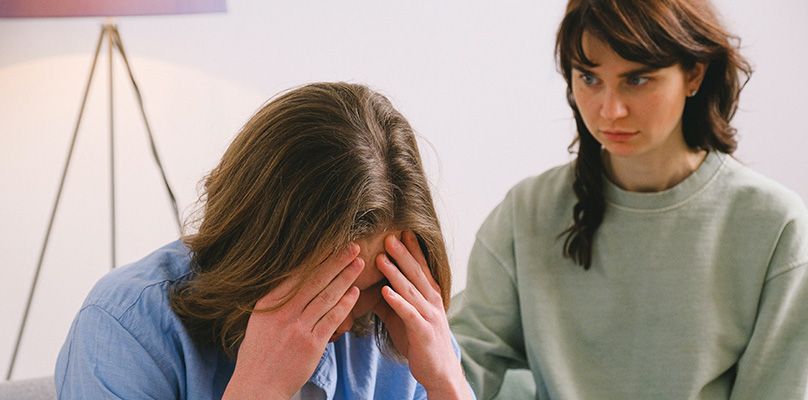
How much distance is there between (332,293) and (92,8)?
119 centimetres

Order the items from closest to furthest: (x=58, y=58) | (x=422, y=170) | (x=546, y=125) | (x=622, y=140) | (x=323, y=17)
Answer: (x=422, y=170) < (x=622, y=140) < (x=58, y=58) < (x=323, y=17) < (x=546, y=125)

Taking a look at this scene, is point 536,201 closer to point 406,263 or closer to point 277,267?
point 406,263

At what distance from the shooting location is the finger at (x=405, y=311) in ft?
4.42

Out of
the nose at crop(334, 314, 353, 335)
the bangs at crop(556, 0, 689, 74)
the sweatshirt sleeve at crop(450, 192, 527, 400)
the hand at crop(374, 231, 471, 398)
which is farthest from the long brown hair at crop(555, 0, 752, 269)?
the nose at crop(334, 314, 353, 335)

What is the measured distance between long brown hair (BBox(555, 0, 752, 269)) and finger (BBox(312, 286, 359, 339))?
752mm

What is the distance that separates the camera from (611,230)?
2037 millimetres

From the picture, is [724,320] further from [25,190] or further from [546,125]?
[25,190]

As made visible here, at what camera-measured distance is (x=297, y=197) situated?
4.12ft

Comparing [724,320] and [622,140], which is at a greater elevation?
[622,140]

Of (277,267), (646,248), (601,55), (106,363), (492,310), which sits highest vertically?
Result: (601,55)

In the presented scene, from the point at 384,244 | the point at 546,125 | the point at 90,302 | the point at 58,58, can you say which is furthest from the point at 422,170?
the point at 546,125

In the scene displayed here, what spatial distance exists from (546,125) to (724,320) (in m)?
1.39

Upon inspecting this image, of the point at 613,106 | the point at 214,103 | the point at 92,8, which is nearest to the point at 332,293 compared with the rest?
the point at 613,106

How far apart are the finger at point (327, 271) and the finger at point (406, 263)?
0.05 metres
